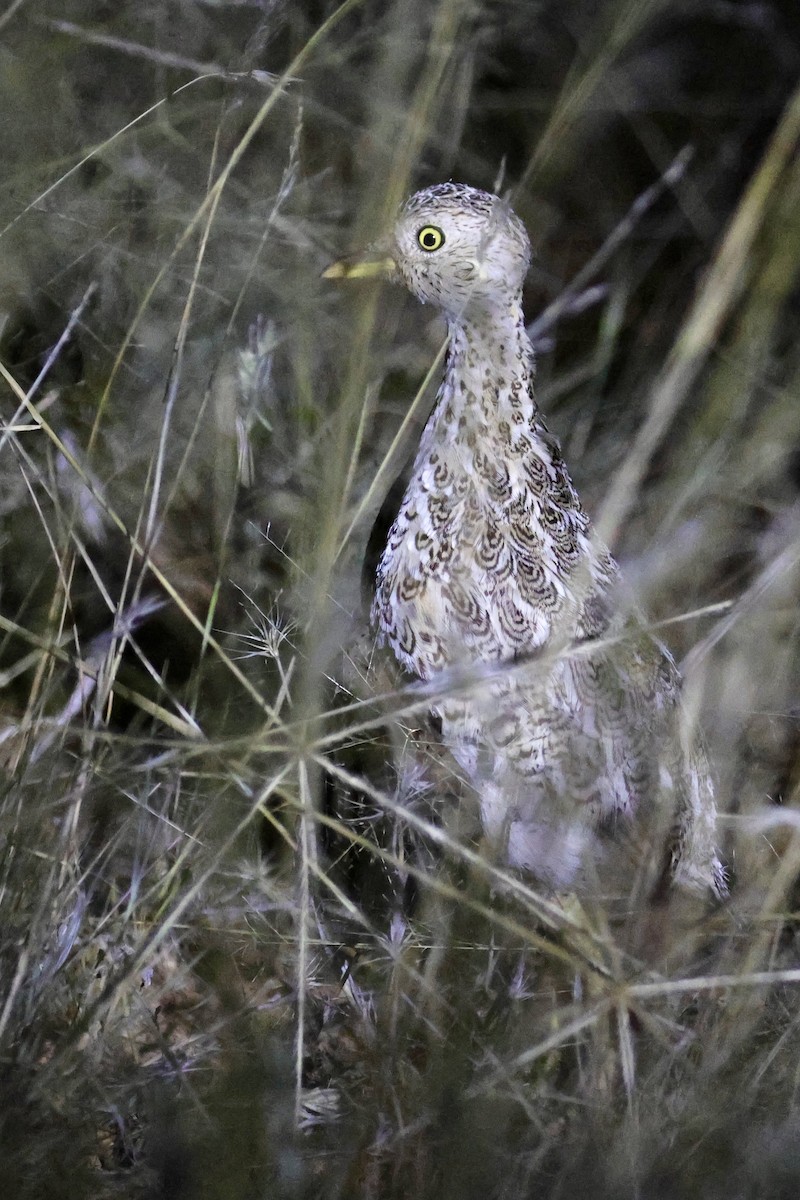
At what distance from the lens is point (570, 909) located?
1.59m

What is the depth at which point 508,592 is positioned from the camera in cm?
174

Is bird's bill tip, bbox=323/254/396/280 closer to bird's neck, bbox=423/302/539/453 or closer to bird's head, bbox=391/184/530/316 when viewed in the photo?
bird's head, bbox=391/184/530/316

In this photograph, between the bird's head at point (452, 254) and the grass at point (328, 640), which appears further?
the bird's head at point (452, 254)

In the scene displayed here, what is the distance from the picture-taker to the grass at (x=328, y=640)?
3.93 feet

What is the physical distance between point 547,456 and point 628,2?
89 centimetres

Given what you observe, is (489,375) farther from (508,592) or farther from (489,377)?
(508,592)

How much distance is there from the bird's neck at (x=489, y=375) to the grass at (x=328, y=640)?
0.11 metres

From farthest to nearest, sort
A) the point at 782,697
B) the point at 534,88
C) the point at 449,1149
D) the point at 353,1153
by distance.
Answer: the point at 534,88
the point at 782,697
the point at 353,1153
the point at 449,1149

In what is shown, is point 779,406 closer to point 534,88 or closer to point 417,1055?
point 417,1055

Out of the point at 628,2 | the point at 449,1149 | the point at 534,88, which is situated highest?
the point at 628,2

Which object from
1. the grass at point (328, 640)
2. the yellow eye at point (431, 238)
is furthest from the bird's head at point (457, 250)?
the grass at point (328, 640)

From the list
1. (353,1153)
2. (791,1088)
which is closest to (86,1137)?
(353,1153)

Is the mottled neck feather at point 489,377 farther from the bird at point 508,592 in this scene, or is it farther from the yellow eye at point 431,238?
the yellow eye at point 431,238

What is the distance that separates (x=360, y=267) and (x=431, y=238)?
0.41 ft
